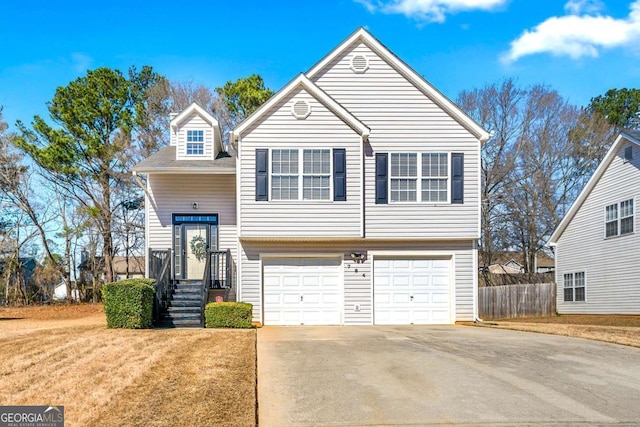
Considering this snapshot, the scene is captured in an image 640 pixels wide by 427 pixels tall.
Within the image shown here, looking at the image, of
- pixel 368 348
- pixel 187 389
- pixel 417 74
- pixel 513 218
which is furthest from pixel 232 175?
pixel 513 218

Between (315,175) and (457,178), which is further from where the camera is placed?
(457,178)

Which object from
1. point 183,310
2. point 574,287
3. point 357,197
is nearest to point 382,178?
point 357,197

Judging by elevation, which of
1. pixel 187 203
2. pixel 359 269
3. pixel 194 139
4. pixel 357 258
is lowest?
pixel 359 269

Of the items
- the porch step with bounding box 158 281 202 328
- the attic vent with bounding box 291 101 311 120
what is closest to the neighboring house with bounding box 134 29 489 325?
the attic vent with bounding box 291 101 311 120

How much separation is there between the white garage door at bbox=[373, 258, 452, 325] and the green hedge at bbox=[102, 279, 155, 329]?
23.4 ft

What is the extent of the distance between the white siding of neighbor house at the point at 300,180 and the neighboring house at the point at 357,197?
0.03 m

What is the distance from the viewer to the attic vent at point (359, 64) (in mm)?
19172

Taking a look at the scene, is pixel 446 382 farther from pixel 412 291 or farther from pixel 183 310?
pixel 412 291

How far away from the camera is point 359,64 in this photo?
19.2 meters

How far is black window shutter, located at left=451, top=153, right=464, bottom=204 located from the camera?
1872cm

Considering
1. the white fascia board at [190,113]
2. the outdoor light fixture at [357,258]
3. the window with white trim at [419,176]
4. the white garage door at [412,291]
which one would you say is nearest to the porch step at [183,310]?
the outdoor light fixture at [357,258]

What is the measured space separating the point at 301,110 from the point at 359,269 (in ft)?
16.7

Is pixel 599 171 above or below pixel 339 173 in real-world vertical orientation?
above

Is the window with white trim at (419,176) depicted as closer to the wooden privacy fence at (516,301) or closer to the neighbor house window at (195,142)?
the neighbor house window at (195,142)
